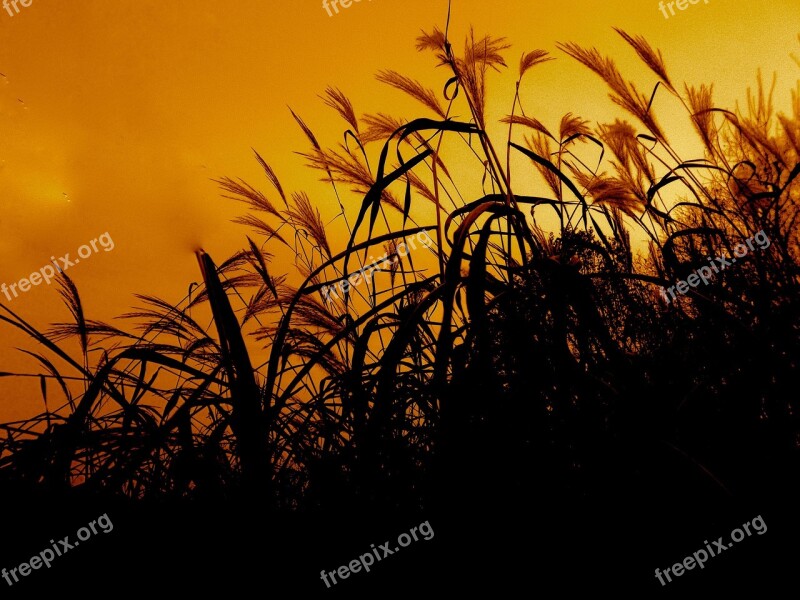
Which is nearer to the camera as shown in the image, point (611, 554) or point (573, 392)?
point (611, 554)

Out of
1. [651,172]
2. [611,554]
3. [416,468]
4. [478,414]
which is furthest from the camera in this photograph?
[651,172]

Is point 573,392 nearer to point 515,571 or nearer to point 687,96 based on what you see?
point 515,571

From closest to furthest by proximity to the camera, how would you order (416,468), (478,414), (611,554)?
→ (611,554) < (478,414) < (416,468)

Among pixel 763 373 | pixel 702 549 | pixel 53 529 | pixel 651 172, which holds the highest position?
pixel 651 172

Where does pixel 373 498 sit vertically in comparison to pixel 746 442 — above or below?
above

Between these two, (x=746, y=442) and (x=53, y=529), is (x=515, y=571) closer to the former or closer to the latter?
(x=746, y=442)

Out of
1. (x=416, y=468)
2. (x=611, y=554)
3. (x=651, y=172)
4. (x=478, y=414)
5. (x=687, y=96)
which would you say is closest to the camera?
(x=611, y=554)

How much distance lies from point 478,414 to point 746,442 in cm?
46

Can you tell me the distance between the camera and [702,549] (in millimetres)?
840

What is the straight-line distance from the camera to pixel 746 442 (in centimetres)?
89

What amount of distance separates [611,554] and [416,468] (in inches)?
15.6

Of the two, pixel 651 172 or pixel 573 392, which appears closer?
pixel 573 392

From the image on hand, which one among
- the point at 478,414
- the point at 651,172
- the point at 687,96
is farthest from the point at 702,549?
the point at 687,96

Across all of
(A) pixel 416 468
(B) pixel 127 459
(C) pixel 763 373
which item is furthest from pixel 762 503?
(B) pixel 127 459
